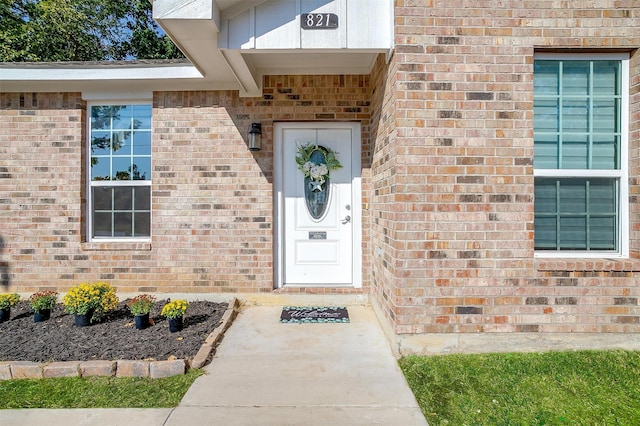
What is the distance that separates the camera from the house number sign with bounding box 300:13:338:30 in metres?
3.40

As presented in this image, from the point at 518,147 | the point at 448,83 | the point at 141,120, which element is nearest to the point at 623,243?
the point at 518,147

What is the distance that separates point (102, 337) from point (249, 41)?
3.18 meters

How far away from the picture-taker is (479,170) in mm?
3197

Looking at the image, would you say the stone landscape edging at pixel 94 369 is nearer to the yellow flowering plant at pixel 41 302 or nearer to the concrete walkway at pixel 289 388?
the concrete walkway at pixel 289 388

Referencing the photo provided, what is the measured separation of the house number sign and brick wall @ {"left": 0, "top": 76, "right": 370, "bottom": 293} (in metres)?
1.24

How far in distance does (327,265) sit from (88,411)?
9.75ft

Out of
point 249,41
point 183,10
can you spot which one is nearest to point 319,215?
point 249,41

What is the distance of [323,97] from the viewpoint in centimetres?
465

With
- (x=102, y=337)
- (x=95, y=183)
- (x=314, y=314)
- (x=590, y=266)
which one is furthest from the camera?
(x=95, y=183)

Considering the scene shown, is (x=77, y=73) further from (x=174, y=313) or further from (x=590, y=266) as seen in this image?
(x=590, y=266)

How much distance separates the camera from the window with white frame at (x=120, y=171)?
492cm

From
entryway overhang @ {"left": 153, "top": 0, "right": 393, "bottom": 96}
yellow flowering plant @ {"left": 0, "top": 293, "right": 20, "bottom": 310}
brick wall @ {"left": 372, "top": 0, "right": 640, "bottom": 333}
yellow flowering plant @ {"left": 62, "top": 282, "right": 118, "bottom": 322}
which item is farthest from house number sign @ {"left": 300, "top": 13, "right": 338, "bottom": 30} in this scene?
yellow flowering plant @ {"left": 0, "top": 293, "right": 20, "bottom": 310}

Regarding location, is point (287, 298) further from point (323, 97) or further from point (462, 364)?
point (323, 97)

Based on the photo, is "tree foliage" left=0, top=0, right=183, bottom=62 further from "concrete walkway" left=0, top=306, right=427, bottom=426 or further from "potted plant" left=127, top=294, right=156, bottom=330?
"concrete walkway" left=0, top=306, right=427, bottom=426
